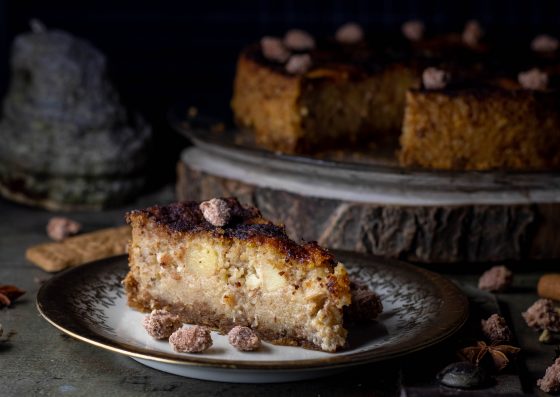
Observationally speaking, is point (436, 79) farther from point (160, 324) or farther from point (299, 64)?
point (160, 324)

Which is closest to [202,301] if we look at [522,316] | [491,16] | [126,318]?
[126,318]

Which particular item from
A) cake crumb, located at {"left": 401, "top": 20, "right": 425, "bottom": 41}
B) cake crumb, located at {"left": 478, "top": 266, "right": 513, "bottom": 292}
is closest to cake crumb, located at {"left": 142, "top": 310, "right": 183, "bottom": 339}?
cake crumb, located at {"left": 478, "top": 266, "right": 513, "bottom": 292}

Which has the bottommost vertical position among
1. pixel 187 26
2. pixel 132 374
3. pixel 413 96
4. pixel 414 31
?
pixel 132 374

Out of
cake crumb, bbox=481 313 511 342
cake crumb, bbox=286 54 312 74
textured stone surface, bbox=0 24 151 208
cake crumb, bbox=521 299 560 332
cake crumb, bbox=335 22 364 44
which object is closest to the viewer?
cake crumb, bbox=481 313 511 342

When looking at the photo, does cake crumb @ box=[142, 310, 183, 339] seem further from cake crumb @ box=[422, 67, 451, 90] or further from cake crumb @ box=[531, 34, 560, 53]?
cake crumb @ box=[531, 34, 560, 53]

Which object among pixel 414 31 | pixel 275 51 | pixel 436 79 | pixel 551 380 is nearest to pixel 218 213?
pixel 551 380

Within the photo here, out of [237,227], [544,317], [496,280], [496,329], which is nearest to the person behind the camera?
[237,227]

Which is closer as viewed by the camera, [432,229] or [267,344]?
[267,344]
